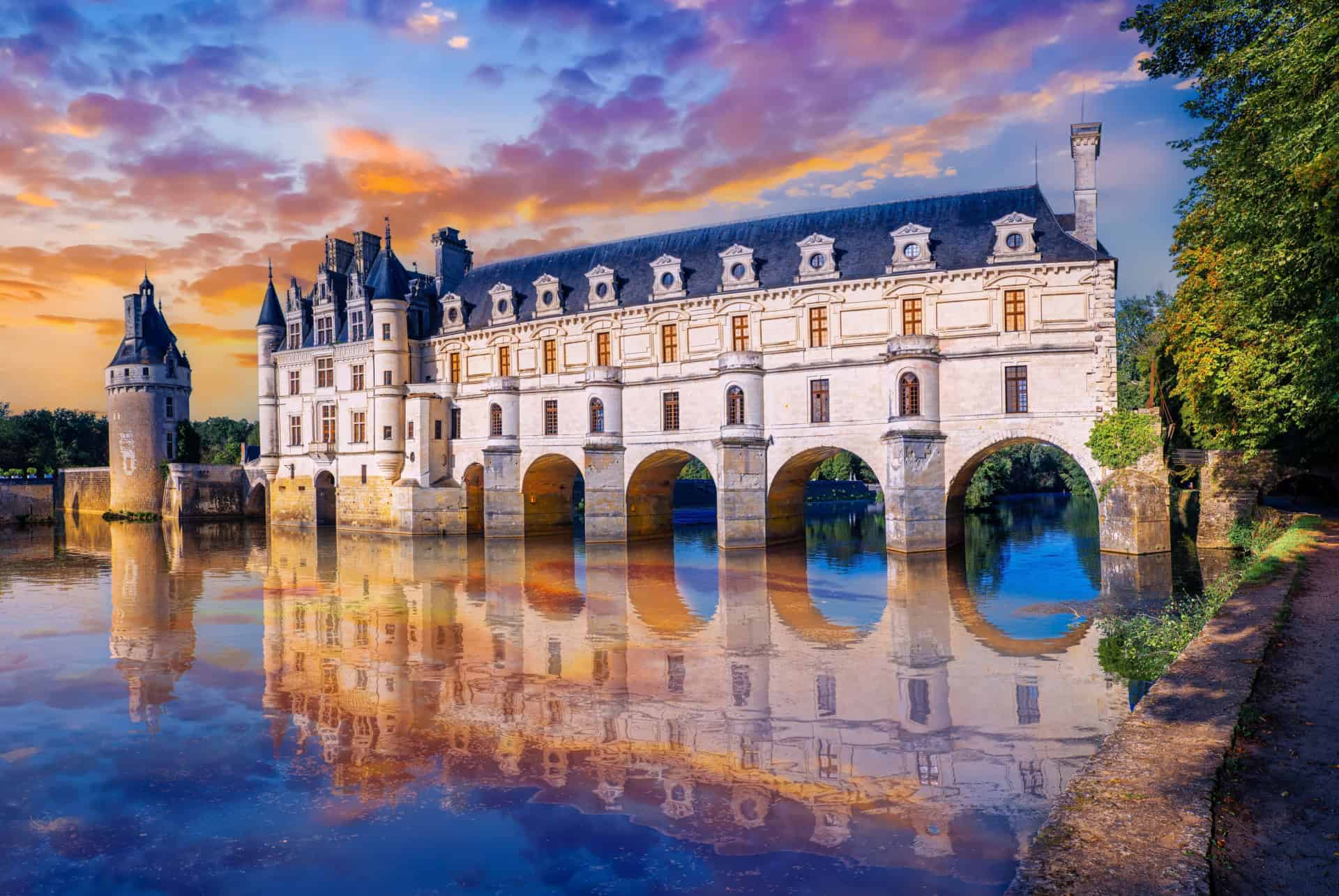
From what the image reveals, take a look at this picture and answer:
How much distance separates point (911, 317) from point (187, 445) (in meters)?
51.8

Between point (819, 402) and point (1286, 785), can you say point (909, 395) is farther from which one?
point (1286, 785)

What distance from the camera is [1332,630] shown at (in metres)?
10.7

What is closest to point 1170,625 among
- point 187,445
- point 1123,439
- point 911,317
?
point 1123,439

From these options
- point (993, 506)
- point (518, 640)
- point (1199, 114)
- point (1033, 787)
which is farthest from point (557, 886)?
point (993, 506)

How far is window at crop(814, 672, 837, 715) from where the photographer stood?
1148 centimetres

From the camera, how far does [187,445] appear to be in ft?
189

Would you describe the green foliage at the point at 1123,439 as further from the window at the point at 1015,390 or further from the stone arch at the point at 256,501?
the stone arch at the point at 256,501

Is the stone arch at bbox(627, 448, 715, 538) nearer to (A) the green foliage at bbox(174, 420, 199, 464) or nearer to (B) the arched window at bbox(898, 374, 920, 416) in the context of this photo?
(B) the arched window at bbox(898, 374, 920, 416)

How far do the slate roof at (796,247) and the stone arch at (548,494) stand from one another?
23.2ft

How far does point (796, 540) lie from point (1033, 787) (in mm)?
25760

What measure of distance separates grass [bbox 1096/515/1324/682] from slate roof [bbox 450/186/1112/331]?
42.5 ft

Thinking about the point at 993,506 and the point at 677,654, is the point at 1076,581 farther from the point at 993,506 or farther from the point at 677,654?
the point at 993,506

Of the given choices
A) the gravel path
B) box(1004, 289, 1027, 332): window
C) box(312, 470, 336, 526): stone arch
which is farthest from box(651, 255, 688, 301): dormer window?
the gravel path

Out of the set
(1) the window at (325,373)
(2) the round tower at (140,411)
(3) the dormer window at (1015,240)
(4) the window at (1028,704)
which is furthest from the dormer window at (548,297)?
(2) the round tower at (140,411)
